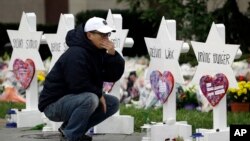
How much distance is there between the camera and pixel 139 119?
10375mm

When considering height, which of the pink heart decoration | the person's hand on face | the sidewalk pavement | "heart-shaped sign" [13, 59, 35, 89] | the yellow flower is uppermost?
the person's hand on face

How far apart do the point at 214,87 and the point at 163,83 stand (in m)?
0.71

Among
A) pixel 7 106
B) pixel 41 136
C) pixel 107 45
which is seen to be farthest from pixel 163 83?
pixel 7 106

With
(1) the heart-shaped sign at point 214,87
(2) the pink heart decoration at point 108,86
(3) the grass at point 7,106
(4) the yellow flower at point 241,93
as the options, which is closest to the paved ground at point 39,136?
(2) the pink heart decoration at point 108,86

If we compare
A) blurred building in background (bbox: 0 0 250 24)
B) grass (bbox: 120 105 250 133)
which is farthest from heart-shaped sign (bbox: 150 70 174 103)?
blurred building in background (bbox: 0 0 250 24)

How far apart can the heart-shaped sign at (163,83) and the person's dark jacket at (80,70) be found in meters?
0.53

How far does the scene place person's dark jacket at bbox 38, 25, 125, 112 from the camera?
8.11 metres

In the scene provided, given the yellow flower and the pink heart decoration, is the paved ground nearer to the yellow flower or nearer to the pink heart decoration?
the pink heart decoration

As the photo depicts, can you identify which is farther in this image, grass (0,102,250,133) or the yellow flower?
the yellow flower

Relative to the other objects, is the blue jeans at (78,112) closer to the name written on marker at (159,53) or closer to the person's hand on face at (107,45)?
the person's hand on face at (107,45)

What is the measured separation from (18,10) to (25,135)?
607 inches

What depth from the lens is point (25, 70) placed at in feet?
33.9

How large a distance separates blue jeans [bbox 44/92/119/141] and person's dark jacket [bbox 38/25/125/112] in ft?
0.26

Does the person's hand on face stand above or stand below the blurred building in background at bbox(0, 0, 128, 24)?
below
